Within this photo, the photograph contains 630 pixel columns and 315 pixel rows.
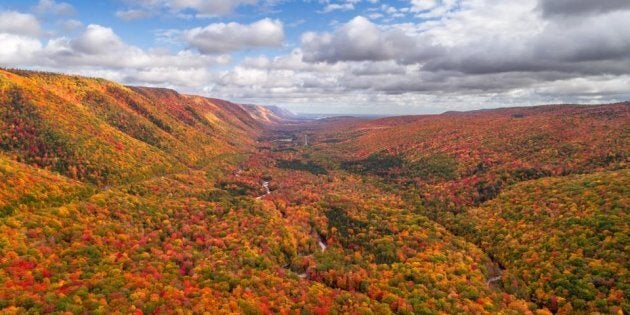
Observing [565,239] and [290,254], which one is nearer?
[565,239]

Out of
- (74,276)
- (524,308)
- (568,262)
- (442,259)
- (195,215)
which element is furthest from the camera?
(195,215)

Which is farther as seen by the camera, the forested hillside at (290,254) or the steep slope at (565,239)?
the steep slope at (565,239)

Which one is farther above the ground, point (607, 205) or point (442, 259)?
point (607, 205)

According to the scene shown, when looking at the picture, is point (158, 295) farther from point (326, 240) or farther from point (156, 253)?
point (326, 240)

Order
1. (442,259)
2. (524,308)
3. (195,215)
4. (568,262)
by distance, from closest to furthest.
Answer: (524,308) → (568,262) → (442,259) → (195,215)

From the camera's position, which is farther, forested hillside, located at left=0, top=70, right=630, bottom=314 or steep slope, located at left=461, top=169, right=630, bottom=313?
steep slope, located at left=461, top=169, right=630, bottom=313

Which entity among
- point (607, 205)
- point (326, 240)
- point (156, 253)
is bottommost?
point (326, 240)

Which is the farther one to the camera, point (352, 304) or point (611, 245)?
point (611, 245)

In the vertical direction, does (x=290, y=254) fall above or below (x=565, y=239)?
below

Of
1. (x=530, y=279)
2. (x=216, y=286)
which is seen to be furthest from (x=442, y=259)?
(x=216, y=286)
